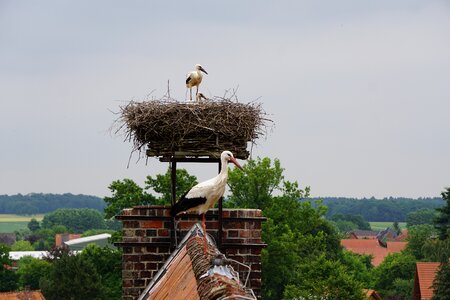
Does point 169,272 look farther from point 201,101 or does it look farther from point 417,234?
point 417,234

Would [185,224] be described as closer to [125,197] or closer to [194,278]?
[194,278]

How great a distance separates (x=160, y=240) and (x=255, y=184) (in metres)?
44.7

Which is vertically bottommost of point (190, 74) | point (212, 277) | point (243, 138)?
point (212, 277)

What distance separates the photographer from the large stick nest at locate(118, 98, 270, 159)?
11594mm

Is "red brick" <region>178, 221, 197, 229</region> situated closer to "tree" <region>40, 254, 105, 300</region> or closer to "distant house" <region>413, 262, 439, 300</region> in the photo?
"tree" <region>40, 254, 105, 300</region>

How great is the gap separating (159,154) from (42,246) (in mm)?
151593

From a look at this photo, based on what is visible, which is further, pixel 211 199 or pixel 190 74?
pixel 190 74

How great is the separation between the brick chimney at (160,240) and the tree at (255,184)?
4388cm

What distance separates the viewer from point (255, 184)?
5547 cm

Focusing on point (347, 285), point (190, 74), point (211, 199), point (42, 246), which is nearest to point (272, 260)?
point (347, 285)

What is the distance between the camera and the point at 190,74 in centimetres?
1427

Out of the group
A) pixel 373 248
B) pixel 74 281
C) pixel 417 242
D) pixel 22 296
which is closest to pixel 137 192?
pixel 74 281

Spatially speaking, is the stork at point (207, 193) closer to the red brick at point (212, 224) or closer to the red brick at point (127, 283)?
the red brick at point (212, 224)

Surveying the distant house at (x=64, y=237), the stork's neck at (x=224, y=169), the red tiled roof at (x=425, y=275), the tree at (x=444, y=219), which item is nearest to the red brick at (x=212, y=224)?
the stork's neck at (x=224, y=169)
